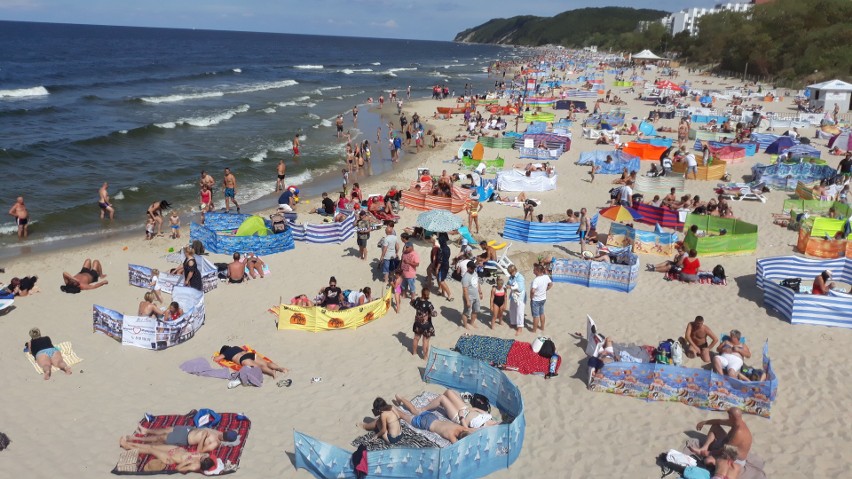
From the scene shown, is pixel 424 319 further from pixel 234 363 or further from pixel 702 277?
pixel 702 277

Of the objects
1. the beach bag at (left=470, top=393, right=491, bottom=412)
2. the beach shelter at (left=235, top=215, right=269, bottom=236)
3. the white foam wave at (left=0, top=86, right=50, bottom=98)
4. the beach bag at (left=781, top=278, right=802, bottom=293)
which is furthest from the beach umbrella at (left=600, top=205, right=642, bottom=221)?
the white foam wave at (left=0, top=86, right=50, bottom=98)

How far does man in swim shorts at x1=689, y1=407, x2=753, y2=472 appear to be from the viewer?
6.69m

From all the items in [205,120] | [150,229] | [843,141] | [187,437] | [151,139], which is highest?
[843,141]

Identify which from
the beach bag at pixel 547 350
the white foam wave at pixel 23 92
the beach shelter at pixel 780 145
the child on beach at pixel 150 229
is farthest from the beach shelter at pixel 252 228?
the white foam wave at pixel 23 92

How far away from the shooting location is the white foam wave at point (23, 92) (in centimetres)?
4556

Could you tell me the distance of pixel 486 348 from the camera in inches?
365

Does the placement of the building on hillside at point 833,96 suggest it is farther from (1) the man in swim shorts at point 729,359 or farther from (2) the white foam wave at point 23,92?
(2) the white foam wave at point 23,92

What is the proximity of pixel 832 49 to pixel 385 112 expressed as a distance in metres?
34.5

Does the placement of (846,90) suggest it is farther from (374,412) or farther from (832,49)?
(374,412)

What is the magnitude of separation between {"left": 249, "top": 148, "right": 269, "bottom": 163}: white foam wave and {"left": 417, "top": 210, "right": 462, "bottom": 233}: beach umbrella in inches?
564

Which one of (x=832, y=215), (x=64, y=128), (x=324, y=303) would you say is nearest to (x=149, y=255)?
(x=324, y=303)

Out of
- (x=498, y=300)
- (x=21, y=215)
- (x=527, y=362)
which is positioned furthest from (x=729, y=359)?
(x=21, y=215)

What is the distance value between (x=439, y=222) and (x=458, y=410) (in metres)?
6.44

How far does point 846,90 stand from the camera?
3183cm
